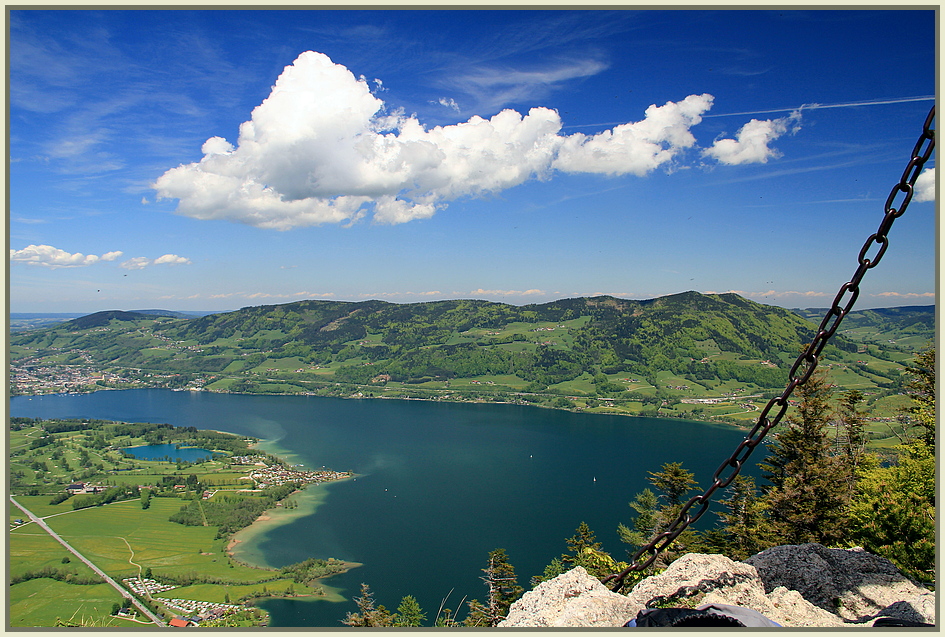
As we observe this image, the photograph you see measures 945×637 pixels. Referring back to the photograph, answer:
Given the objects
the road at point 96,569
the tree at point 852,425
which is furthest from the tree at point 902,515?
the road at point 96,569

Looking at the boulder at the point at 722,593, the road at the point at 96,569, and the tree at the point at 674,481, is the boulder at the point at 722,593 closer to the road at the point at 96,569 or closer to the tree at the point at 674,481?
the tree at the point at 674,481

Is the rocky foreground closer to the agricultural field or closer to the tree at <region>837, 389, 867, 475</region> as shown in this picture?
the tree at <region>837, 389, 867, 475</region>

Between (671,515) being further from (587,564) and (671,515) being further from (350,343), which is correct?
(350,343)

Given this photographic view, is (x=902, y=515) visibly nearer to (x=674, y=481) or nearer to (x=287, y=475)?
(x=674, y=481)

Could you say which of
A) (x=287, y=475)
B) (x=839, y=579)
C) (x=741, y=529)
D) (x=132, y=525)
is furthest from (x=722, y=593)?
(x=287, y=475)

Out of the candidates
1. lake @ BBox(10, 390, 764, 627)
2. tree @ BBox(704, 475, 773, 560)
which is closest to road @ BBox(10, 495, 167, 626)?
lake @ BBox(10, 390, 764, 627)

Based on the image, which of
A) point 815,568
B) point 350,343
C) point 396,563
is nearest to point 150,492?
point 396,563
